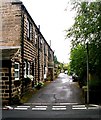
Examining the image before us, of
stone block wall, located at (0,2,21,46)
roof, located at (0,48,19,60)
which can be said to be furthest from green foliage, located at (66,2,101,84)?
stone block wall, located at (0,2,21,46)

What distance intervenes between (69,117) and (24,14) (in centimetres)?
1015

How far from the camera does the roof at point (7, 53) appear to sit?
49.5 feet

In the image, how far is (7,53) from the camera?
1603cm

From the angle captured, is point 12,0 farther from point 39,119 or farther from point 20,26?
point 39,119

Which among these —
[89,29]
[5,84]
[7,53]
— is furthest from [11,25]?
[89,29]

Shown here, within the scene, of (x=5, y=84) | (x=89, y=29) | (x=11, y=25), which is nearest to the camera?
(x=89, y=29)

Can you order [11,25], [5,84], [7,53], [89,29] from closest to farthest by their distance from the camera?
[89,29]
[5,84]
[7,53]
[11,25]

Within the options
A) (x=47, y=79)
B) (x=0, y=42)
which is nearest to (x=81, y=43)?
(x=0, y=42)

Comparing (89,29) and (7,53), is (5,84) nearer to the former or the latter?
(7,53)

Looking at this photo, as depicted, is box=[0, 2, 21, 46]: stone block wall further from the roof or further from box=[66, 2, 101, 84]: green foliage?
box=[66, 2, 101, 84]: green foliage

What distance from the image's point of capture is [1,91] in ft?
50.7

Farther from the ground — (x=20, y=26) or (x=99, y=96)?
(x=20, y=26)

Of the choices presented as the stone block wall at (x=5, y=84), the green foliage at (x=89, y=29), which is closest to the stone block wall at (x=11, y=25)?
the stone block wall at (x=5, y=84)

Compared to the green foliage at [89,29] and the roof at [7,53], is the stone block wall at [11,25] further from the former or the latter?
the green foliage at [89,29]
